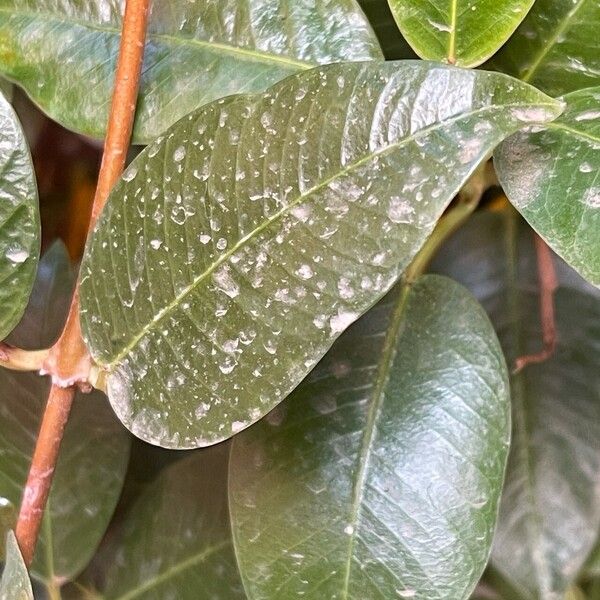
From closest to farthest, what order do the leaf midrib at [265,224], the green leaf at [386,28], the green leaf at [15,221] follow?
the leaf midrib at [265,224] → the green leaf at [15,221] → the green leaf at [386,28]

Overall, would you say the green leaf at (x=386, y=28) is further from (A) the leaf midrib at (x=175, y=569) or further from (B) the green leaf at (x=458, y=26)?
(A) the leaf midrib at (x=175, y=569)

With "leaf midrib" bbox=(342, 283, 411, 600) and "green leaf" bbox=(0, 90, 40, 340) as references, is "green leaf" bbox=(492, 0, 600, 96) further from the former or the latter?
"green leaf" bbox=(0, 90, 40, 340)

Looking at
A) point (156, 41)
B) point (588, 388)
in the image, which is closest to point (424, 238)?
point (156, 41)

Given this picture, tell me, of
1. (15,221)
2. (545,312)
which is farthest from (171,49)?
(545,312)

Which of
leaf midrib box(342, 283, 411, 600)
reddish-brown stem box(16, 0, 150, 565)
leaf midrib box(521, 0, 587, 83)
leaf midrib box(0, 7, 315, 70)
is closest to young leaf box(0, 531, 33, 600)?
reddish-brown stem box(16, 0, 150, 565)

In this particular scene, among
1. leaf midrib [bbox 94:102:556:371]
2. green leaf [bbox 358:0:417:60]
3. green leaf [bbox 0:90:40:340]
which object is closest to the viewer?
leaf midrib [bbox 94:102:556:371]

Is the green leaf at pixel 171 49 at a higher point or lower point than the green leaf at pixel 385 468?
higher

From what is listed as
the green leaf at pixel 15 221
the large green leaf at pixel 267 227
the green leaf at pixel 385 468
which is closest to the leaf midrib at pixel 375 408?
the green leaf at pixel 385 468
